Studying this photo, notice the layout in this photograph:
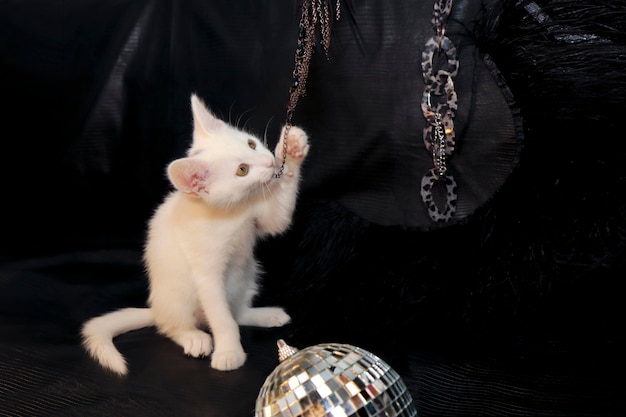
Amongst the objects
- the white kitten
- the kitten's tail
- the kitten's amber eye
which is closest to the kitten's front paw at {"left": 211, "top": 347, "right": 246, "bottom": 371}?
the white kitten

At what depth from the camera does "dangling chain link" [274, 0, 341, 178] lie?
2.84 feet

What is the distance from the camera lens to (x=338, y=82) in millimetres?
882

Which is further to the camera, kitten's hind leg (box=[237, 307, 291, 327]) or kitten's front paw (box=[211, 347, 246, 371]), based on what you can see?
kitten's hind leg (box=[237, 307, 291, 327])

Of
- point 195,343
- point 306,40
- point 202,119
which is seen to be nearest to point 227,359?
point 195,343

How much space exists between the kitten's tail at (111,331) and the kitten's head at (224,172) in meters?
0.23

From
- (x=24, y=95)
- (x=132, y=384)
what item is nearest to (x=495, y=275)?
(x=132, y=384)

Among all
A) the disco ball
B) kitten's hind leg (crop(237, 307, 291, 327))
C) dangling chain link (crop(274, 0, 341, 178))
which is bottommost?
kitten's hind leg (crop(237, 307, 291, 327))

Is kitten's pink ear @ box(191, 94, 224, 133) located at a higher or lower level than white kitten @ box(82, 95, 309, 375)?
higher

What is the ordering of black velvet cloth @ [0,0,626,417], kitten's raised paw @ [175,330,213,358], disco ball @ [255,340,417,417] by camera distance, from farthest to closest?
kitten's raised paw @ [175,330,213,358] → black velvet cloth @ [0,0,626,417] → disco ball @ [255,340,417,417]

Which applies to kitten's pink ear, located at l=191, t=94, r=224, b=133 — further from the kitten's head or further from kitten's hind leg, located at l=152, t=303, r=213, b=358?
kitten's hind leg, located at l=152, t=303, r=213, b=358

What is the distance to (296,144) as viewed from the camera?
86 centimetres

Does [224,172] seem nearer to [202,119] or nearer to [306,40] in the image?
[202,119]

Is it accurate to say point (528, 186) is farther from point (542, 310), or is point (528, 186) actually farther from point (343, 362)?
point (343, 362)

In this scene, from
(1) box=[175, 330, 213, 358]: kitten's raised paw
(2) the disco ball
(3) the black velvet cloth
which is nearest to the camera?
(2) the disco ball
